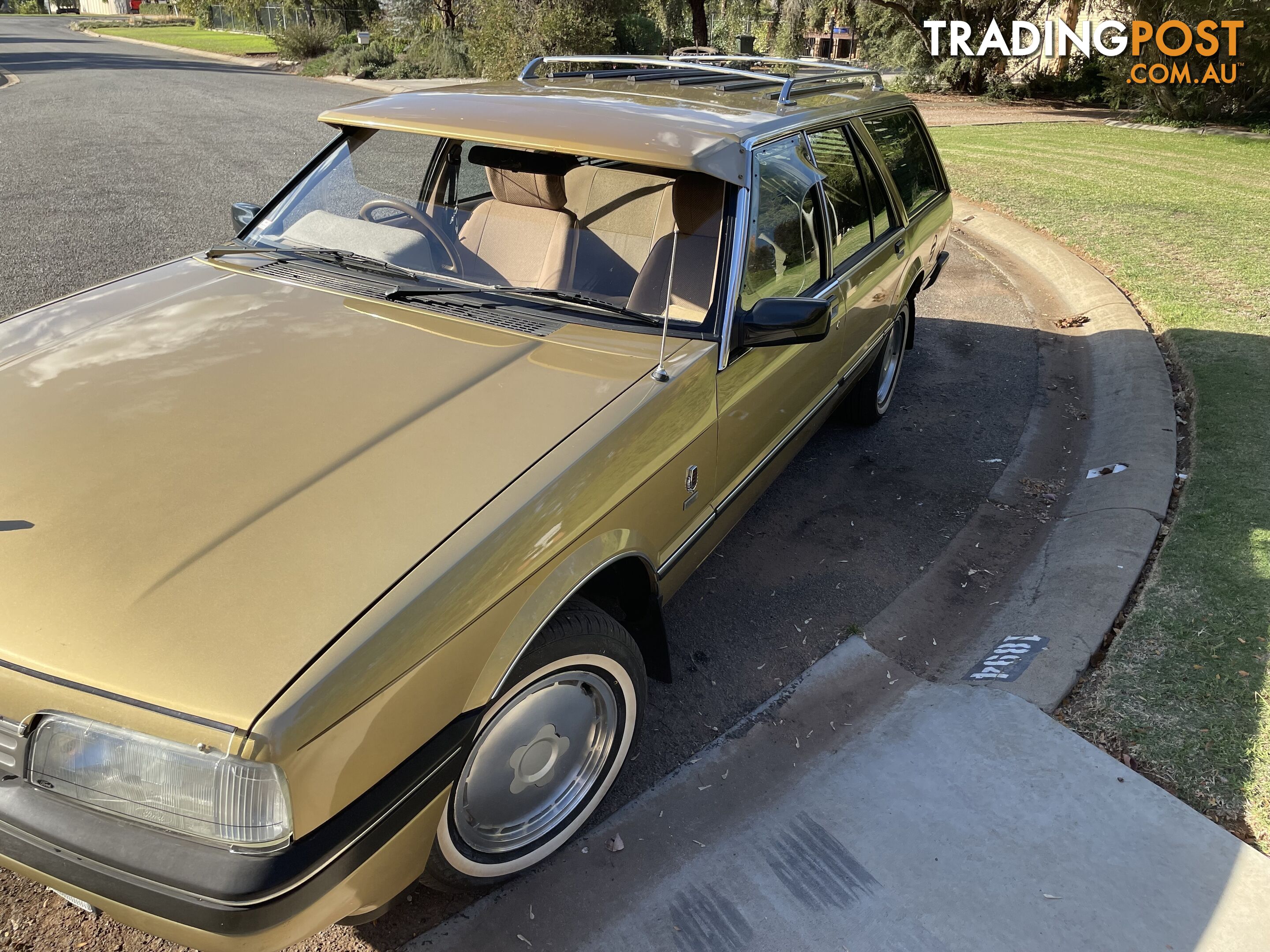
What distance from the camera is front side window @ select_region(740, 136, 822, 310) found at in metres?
2.96

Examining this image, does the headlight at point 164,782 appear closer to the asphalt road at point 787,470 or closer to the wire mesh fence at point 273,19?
the asphalt road at point 787,470

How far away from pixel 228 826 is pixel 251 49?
4235cm

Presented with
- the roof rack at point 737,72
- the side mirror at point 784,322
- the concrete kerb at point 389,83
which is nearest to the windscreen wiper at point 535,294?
the side mirror at point 784,322

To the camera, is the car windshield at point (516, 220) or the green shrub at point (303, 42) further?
the green shrub at point (303, 42)

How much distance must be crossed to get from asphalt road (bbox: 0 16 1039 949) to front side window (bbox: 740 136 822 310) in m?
1.23

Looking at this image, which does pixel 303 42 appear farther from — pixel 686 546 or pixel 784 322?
pixel 686 546

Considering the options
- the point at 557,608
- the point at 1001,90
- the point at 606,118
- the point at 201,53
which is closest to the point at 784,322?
the point at 606,118

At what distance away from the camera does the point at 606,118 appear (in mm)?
2949

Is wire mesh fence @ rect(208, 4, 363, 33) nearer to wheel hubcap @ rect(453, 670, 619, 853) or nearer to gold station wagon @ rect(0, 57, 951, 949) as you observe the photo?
gold station wagon @ rect(0, 57, 951, 949)

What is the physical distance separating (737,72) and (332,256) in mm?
2008

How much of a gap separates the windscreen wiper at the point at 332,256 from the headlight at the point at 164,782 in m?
1.79

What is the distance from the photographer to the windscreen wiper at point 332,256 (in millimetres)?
3006

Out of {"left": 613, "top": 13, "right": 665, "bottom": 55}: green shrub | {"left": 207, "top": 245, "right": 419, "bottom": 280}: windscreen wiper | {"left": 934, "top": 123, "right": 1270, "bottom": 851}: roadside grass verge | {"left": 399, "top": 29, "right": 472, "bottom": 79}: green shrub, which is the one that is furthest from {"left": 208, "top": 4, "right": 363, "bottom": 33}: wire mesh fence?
{"left": 207, "top": 245, "right": 419, "bottom": 280}: windscreen wiper

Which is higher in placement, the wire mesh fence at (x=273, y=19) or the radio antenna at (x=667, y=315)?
the wire mesh fence at (x=273, y=19)
